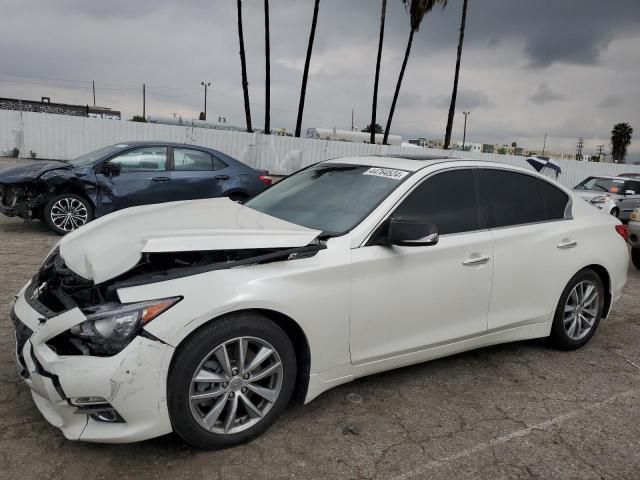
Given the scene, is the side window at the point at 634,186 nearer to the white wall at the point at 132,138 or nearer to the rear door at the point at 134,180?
the white wall at the point at 132,138

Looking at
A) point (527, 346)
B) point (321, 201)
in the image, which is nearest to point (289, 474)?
point (321, 201)

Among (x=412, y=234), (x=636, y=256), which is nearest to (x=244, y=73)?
(x=636, y=256)

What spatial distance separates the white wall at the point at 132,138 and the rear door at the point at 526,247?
16326mm

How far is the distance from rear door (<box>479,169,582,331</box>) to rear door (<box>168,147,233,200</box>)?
5273 millimetres

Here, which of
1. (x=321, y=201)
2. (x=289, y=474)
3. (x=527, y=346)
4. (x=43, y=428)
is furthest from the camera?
(x=527, y=346)

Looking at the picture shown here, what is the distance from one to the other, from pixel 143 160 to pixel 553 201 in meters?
5.94

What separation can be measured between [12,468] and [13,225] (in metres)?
6.91

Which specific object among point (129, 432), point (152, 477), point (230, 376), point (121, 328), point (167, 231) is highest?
point (167, 231)

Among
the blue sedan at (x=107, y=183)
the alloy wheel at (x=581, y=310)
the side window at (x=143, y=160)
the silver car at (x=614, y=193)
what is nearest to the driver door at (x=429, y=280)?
the alloy wheel at (x=581, y=310)

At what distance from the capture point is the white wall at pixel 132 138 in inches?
796

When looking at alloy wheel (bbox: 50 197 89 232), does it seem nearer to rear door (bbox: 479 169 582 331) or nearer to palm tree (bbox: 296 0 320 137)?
rear door (bbox: 479 169 582 331)

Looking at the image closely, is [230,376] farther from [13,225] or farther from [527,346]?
[13,225]

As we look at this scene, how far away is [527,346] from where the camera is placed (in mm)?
4398

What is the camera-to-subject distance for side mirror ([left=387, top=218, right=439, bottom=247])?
3.00 metres
